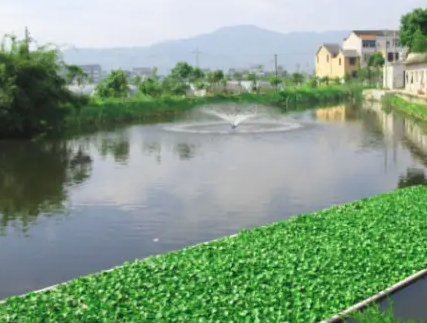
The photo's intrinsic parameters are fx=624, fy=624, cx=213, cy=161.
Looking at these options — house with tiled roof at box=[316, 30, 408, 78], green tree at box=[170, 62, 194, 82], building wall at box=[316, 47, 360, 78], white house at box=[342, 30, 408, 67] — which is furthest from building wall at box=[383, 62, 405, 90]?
green tree at box=[170, 62, 194, 82]

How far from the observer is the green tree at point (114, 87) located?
5581 cm

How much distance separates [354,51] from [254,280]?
87338mm

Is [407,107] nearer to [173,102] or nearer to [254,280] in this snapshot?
[173,102]

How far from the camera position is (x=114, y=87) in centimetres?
5834

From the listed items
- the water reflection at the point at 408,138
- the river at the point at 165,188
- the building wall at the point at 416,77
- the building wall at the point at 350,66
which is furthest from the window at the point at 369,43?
the river at the point at 165,188

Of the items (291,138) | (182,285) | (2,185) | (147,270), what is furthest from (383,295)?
(291,138)

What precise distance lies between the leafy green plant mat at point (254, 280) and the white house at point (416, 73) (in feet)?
149

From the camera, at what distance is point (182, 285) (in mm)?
9641

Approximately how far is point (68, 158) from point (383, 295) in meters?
20.6

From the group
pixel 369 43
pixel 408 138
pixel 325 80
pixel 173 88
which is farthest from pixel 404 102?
pixel 369 43

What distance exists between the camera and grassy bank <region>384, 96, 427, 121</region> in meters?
39.4

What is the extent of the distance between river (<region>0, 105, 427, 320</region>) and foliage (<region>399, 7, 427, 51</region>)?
114 feet

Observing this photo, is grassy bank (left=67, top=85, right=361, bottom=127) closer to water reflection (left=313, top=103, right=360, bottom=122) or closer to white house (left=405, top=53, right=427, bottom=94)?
white house (left=405, top=53, right=427, bottom=94)

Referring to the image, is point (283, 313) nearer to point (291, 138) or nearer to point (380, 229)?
point (380, 229)
